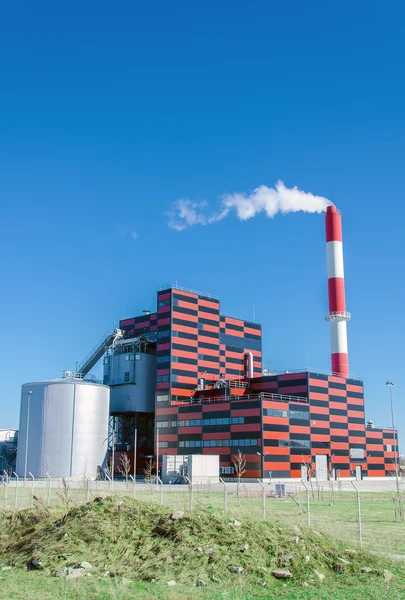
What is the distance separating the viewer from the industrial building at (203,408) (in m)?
83.0

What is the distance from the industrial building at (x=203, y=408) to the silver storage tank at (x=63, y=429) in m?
0.14

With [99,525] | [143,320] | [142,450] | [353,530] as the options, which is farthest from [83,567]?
[143,320]

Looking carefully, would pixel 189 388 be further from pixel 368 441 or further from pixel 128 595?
pixel 128 595

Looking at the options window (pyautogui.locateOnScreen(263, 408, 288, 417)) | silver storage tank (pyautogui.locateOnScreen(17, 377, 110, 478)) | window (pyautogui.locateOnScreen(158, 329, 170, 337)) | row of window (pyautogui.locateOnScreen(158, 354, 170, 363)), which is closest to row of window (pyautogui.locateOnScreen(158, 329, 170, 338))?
window (pyautogui.locateOnScreen(158, 329, 170, 337))

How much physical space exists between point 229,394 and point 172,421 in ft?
30.9

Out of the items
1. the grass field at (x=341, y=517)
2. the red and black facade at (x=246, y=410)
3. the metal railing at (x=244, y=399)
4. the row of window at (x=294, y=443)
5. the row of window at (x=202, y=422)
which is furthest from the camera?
the metal railing at (x=244, y=399)

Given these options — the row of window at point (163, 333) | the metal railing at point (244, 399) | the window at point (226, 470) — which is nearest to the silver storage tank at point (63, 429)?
the metal railing at point (244, 399)

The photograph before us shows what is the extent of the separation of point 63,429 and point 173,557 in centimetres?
7014

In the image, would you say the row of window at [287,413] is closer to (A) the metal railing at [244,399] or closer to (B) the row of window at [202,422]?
(A) the metal railing at [244,399]

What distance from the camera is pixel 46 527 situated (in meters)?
21.2

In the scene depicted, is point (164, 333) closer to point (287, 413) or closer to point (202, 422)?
point (202, 422)

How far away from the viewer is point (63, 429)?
84.8 m

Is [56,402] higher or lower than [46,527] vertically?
higher

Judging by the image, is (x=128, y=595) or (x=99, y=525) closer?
(x=128, y=595)
